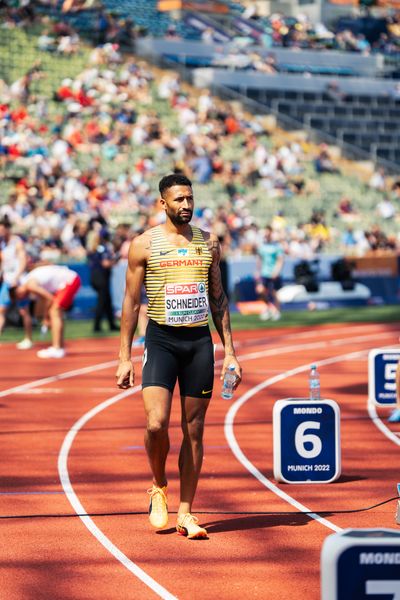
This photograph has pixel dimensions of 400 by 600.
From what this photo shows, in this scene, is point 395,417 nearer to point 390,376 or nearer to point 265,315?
point 390,376

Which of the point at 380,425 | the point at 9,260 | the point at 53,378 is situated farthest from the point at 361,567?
the point at 9,260

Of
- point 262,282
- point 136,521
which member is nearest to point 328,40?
point 262,282

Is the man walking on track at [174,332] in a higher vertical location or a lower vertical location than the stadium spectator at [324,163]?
lower

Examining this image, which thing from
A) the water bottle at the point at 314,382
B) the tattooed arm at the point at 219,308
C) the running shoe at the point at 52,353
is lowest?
the running shoe at the point at 52,353

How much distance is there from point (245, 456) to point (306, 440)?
1561mm

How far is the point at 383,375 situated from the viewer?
1446cm

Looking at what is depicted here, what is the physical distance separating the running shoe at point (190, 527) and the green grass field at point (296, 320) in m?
15.8

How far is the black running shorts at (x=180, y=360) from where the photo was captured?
27.7 feet

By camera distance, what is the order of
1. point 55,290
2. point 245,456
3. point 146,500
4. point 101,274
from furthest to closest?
point 101,274 < point 55,290 < point 245,456 < point 146,500

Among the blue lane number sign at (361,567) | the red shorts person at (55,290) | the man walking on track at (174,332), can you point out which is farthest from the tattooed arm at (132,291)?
the red shorts person at (55,290)

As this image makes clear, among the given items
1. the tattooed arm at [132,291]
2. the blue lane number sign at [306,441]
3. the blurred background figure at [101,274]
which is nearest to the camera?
the tattooed arm at [132,291]

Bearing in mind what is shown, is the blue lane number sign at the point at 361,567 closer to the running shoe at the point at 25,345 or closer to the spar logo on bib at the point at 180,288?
the spar logo on bib at the point at 180,288

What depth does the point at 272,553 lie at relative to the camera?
7949mm

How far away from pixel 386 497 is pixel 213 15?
44465 mm
